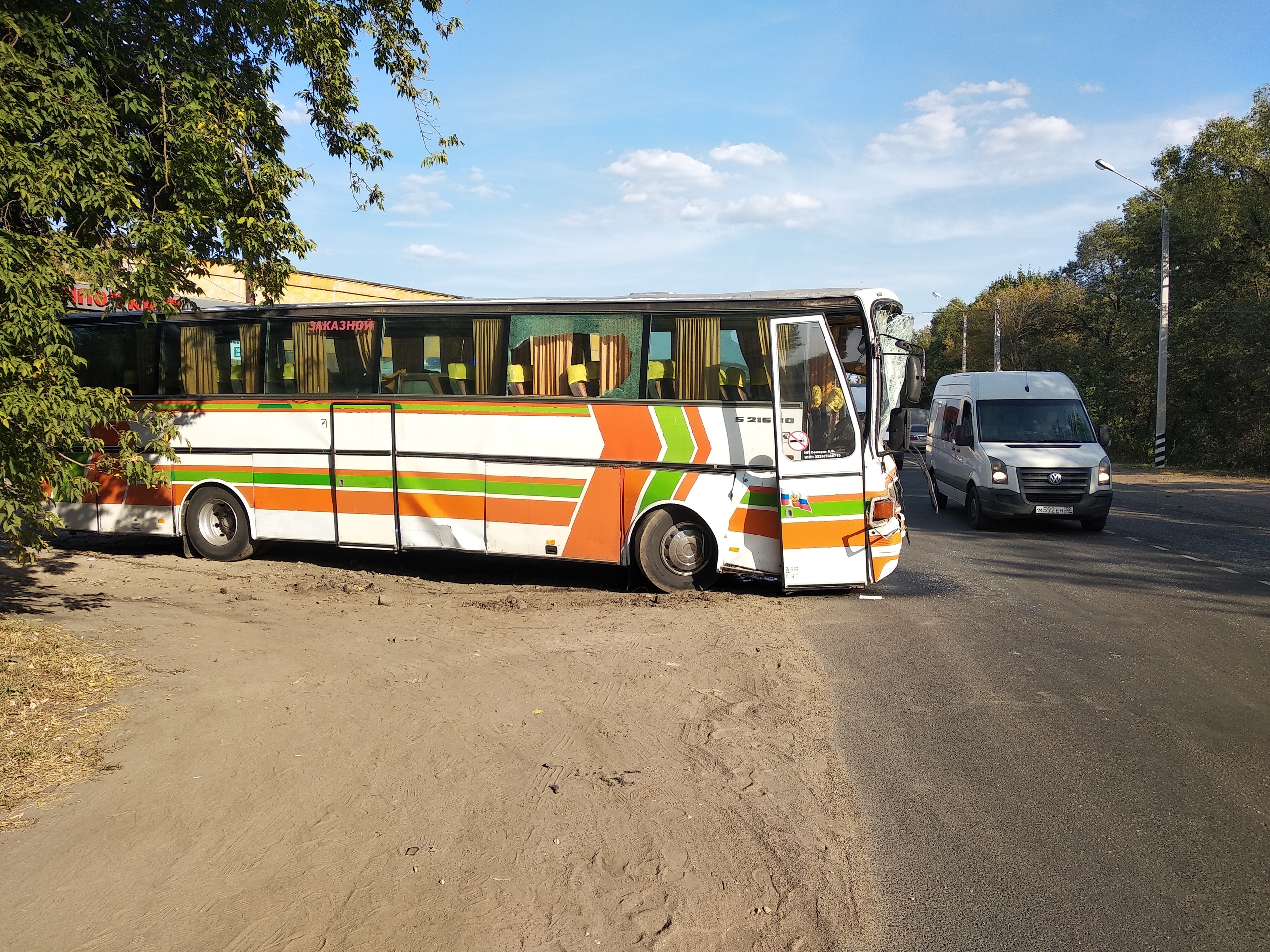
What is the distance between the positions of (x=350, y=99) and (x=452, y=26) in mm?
1438

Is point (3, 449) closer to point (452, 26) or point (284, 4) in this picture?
point (284, 4)

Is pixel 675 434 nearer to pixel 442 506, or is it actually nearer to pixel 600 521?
pixel 600 521

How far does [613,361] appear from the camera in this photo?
10.0m

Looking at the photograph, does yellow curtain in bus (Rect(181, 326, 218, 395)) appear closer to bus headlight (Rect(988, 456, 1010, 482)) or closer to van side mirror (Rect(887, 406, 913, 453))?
van side mirror (Rect(887, 406, 913, 453))

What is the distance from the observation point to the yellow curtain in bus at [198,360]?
1175 cm

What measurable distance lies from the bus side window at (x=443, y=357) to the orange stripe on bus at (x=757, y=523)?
10.0 feet

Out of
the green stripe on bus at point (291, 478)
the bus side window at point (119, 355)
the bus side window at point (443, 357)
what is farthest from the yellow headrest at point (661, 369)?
→ the bus side window at point (119, 355)

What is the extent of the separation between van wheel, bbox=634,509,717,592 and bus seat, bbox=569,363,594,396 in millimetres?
1548

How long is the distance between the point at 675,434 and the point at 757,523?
1250mm

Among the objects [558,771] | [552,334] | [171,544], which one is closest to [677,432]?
[552,334]

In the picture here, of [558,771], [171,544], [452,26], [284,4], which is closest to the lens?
[558,771]

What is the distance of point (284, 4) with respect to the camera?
7.91m

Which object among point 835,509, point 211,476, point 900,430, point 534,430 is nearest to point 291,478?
point 211,476

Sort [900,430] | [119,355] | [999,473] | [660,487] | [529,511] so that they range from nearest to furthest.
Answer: [900,430] < [660,487] < [529,511] < [119,355] < [999,473]
